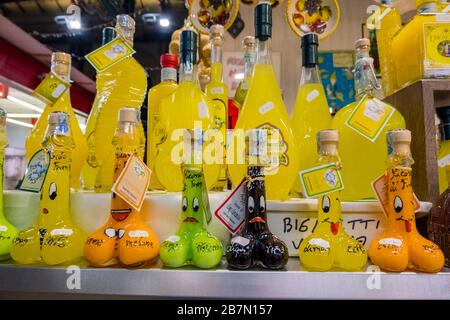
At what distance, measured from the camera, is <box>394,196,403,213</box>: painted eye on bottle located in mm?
662

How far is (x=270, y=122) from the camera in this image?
0.78 meters

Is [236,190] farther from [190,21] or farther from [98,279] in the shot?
[190,21]

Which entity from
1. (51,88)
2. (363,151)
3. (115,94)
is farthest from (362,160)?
(51,88)

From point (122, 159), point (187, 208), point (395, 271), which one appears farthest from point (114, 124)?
point (395, 271)

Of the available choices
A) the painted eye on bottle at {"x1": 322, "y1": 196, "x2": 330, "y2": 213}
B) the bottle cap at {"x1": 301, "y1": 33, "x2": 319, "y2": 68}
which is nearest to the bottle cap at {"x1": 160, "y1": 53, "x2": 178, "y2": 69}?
the bottle cap at {"x1": 301, "y1": 33, "x2": 319, "y2": 68}

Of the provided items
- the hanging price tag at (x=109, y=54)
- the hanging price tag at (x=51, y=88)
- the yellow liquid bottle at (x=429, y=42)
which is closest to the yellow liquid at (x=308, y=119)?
the yellow liquid bottle at (x=429, y=42)

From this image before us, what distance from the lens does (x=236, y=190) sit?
68 centimetres

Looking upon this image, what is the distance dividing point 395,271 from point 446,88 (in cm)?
44

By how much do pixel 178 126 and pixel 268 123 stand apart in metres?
0.20

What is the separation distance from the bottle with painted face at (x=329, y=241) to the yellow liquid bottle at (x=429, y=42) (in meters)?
0.35

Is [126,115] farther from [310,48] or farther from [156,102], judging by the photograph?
[310,48]

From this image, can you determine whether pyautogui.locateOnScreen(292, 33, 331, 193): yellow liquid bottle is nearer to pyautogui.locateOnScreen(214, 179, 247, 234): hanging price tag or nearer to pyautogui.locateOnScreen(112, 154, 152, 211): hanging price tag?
pyautogui.locateOnScreen(214, 179, 247, 234): hanging price tag

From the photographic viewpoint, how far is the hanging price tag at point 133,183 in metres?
0.64

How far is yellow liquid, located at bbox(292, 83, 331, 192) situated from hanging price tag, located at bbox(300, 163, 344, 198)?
7.9 inches
